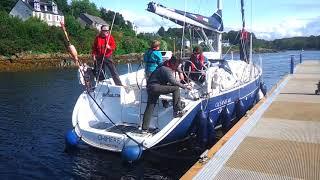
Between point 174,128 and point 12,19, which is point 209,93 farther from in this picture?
point 12,19

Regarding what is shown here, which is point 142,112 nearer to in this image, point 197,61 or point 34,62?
point 197,61

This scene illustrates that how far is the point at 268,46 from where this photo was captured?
548 ft

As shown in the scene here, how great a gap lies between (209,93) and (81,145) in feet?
13.0

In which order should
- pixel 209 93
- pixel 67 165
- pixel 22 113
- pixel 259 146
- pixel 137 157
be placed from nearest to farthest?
pixel 259 146
pixel 137 157
pixel 67 165
pixel 209 93
pixel 22 113

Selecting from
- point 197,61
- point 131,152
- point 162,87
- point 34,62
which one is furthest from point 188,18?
point 34,62

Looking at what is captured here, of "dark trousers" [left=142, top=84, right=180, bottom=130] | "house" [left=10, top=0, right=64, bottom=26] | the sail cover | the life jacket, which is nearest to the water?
"dark trousers" [left=142, top=84, right=180, bottom=130]

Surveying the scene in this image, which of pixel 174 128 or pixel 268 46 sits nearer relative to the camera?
pixel 174 128

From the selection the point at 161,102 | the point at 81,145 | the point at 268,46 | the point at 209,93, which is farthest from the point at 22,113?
the point at 268,46

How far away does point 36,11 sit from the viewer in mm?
84375

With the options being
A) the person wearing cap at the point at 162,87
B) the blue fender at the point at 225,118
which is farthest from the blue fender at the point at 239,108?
the person wearing cap at the point at 162,87

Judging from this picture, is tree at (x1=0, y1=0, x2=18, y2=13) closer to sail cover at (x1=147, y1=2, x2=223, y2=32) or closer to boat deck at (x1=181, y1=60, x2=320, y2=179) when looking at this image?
sail cover at (x1=147, y1=2, x2=223, y2=32)

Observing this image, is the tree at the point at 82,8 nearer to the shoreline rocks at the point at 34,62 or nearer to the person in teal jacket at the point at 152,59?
the shoreline rocks at the point at 34,62

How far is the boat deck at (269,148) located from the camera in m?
6.81

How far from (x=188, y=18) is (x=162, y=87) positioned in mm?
4713
